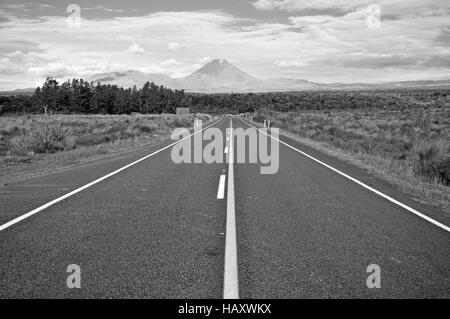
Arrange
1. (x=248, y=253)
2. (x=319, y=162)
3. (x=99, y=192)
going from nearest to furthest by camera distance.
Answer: (x=248, y=253) < (x=99, y=192) < (x=319, y=162)

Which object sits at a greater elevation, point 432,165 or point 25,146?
point 25,146

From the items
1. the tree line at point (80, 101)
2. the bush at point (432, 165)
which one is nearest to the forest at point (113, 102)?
the tree line at point (80, 101)

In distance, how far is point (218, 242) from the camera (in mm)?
5258

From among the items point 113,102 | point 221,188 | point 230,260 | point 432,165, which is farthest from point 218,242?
point 113,102

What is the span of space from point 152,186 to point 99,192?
129 centimetres

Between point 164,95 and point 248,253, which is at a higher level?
point 164,95

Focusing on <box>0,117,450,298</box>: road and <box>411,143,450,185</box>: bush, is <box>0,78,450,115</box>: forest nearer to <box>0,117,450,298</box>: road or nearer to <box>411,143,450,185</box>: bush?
<box>411,143,450,185</box>: bush

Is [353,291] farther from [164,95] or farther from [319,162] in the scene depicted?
[164,95]

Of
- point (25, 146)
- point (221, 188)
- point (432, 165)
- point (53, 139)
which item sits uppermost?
point (53, 139)

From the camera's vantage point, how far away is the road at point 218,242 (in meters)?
3.93

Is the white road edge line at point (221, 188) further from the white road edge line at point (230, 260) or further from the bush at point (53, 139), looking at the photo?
the bush at point (53, 139)

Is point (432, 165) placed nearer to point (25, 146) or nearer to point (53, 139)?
point (25, 146)
